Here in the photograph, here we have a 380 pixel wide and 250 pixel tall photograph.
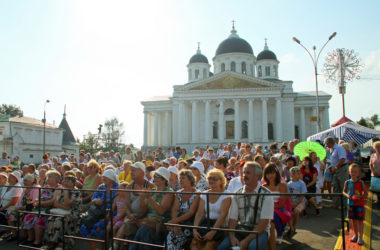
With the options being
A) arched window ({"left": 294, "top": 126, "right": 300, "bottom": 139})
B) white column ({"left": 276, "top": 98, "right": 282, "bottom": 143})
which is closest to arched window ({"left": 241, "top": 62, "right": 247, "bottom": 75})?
white column ({"left": 276, "top": 98, "right": 282, "bottom": 143})

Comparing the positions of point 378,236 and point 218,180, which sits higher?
point 218,180

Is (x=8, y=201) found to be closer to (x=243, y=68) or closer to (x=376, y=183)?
(x=376, y=183)

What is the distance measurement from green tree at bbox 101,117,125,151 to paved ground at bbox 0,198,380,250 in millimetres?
53132

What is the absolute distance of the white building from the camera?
42.3 meters

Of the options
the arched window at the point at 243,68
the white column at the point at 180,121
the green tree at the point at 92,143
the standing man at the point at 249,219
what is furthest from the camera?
the green tree at the point at 92,143

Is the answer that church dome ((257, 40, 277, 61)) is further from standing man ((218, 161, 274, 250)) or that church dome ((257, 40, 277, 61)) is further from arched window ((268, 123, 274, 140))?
standing man ((218, 161, 274, 250))

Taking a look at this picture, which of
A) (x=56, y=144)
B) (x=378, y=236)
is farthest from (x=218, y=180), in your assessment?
(x=56, y=144)

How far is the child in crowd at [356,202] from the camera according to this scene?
5395 mm

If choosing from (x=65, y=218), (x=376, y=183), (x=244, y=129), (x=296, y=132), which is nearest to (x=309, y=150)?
(x=376, y=183)

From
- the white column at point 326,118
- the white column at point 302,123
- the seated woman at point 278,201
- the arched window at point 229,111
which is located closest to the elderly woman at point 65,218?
the seated woman at point 278,201

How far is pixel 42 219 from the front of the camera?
6.01 meters

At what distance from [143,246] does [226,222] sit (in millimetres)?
1372

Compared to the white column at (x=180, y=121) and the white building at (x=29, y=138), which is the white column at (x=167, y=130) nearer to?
the white column at (x=180, y=121)

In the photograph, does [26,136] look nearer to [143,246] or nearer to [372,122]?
[143,246]
